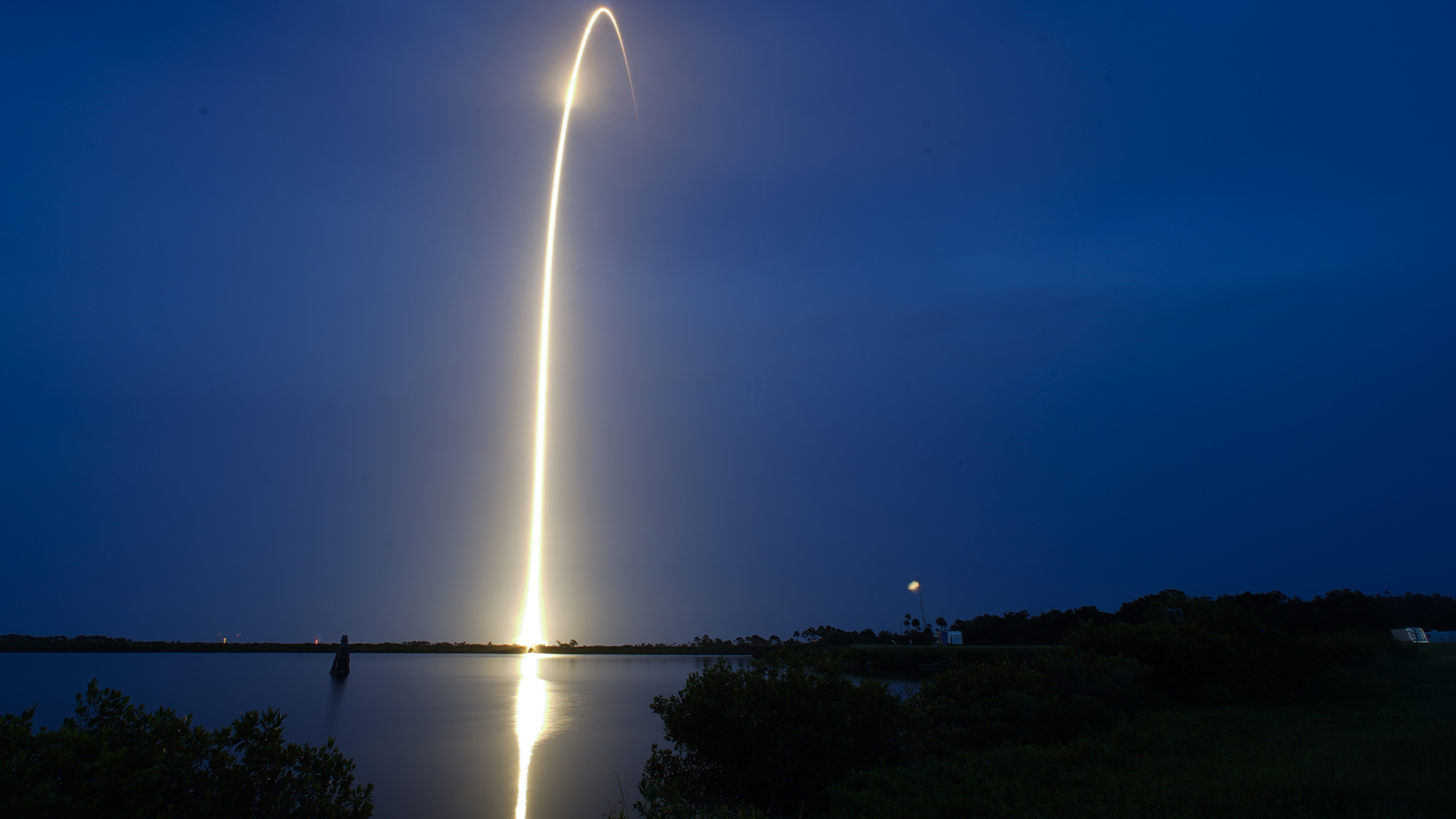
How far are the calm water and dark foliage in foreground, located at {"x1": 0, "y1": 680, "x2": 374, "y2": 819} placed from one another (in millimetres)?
17784

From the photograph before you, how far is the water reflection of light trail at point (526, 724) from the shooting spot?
96.6ft

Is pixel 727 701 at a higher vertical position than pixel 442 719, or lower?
higher

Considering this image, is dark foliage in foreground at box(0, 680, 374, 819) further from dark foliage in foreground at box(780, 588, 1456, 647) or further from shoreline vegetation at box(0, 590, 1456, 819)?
dark foliage in foreground at box(780, 588, 1456, 647)

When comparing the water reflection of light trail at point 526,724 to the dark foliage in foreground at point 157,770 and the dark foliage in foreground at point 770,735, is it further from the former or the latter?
the dark foliage in foreground at point 157,770

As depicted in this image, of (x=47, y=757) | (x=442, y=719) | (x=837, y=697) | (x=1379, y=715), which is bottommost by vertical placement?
(x=442, y=719)

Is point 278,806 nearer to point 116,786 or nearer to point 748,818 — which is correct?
point 116,786

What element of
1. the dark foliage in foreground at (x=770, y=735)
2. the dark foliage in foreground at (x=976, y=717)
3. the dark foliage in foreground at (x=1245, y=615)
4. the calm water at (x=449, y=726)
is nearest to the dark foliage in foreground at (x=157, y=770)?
the dark foliage in foreground at (x=976, y=717)

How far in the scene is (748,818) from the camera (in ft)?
35.7

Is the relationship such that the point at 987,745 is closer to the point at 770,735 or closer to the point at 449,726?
the point at 770,735

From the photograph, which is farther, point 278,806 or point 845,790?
point 845,790

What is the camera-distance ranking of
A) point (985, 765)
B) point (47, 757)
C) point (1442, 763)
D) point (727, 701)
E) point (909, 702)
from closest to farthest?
point (47, 757) → point (1442, 763) → point (985, 765) → point (727, 701) → point (909, 702)

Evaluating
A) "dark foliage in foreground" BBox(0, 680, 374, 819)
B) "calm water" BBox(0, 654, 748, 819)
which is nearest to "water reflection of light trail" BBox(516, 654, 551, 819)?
"calm water" BBox(0, 654, 748, 819)

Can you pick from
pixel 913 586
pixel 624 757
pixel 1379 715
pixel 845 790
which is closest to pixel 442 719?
pixel 624 757

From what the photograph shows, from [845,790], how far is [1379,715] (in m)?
18.8
